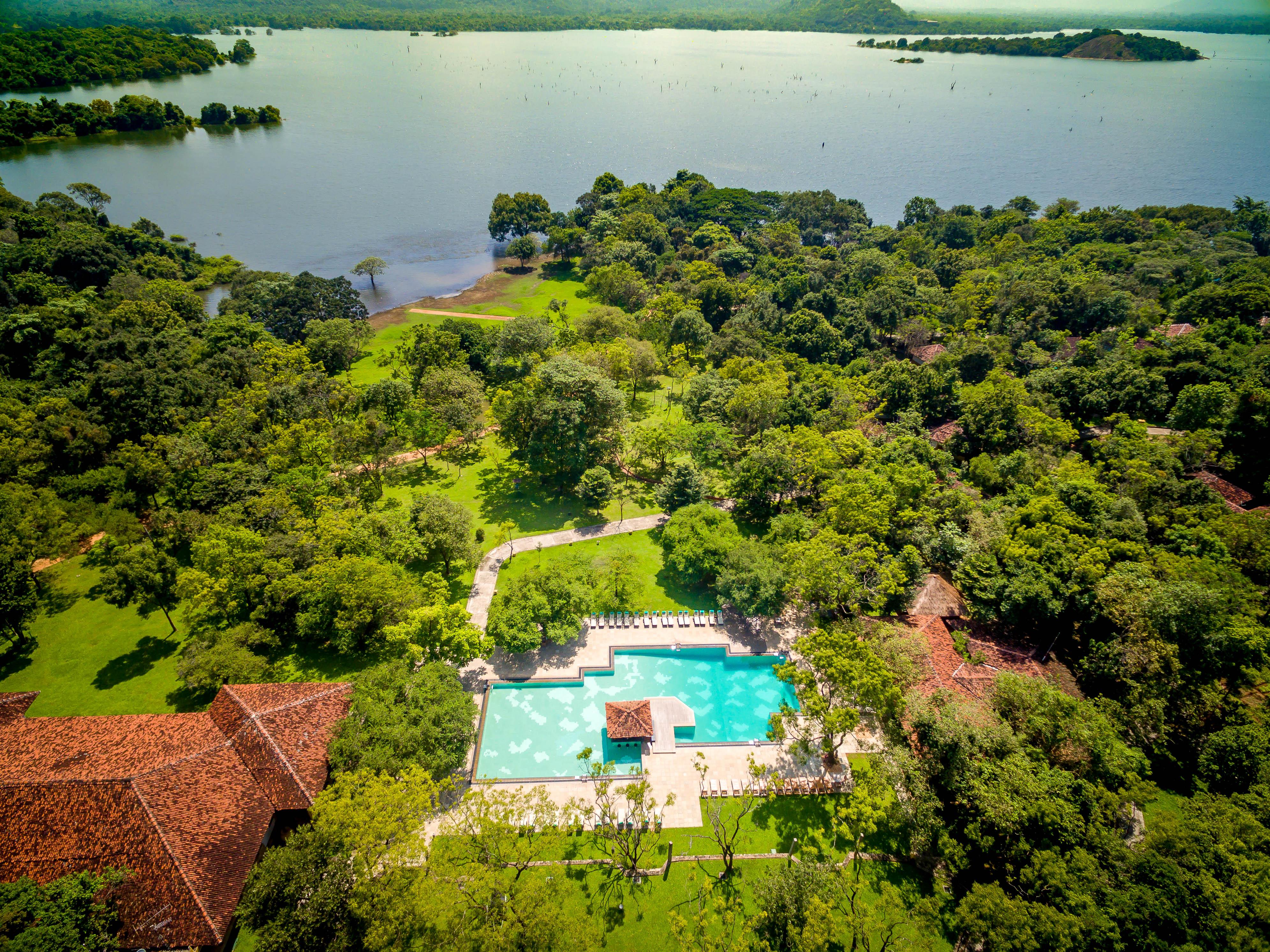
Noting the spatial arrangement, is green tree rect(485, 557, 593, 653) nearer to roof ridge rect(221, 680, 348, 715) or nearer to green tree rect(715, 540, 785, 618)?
roof ridge rect(221, 680, 348, 715)

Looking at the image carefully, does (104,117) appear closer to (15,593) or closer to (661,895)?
(15,593)

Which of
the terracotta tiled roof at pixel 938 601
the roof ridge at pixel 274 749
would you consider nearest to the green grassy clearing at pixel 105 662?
the roof ridge at pixel 274 749

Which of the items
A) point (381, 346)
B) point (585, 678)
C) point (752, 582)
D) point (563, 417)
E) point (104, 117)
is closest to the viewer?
point (585, 678)

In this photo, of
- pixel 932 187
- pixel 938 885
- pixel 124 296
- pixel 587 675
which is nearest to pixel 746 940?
pixel 938 885

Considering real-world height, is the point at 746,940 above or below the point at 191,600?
below

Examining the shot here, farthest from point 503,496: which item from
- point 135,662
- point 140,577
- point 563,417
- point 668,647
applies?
point 135,662

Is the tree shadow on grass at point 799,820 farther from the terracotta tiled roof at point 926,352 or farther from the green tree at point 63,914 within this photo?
the terracotta tiled roof at point 926,352

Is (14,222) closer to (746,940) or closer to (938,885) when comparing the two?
(746,940)
